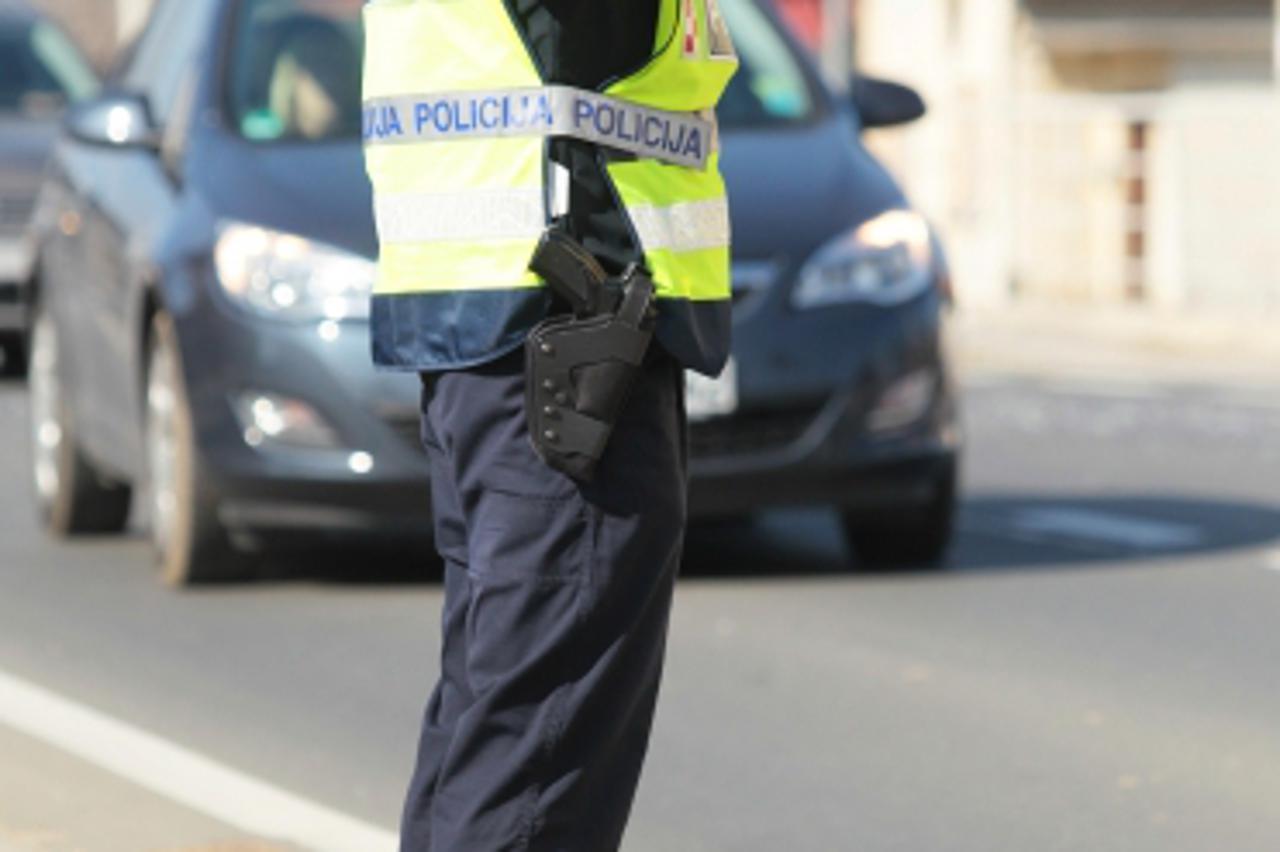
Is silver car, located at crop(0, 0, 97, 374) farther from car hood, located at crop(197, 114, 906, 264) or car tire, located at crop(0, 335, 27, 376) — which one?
car hood, located at crop(197, 114, 906, 264)

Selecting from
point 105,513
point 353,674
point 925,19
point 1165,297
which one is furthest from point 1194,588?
point 925,19

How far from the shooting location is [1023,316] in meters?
21.8

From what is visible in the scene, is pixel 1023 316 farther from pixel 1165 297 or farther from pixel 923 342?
pixel 923 342

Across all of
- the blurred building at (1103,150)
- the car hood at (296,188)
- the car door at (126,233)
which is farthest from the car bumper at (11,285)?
the car hood at (296,188)

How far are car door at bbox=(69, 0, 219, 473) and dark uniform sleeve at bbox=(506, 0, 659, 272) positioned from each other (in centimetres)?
484

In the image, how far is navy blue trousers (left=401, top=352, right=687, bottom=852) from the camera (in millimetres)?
4133

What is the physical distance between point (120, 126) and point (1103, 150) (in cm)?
1361

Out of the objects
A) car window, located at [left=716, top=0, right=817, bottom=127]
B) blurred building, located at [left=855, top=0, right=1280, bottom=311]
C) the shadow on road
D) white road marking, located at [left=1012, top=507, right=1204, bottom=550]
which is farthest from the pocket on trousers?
blurred building, located at [left=855, top=0, right=1280, bottom=311]

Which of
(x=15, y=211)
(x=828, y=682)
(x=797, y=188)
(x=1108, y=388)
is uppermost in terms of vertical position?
(x=797, y=188)

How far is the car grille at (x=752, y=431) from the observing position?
8.54m

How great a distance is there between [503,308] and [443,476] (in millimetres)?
307

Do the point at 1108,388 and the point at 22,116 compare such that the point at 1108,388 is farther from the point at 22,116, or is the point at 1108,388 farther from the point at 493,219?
the point at 493,219

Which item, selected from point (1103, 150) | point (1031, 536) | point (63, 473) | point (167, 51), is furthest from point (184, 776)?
point (1103, 150)

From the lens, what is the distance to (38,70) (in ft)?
60.3
